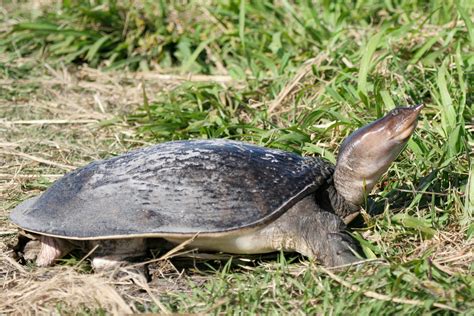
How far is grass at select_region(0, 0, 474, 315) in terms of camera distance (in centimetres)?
317

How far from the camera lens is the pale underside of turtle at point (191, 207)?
3.32m

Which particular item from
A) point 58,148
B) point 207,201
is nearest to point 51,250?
point 207,201

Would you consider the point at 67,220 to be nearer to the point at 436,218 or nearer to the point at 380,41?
the point at 436,218

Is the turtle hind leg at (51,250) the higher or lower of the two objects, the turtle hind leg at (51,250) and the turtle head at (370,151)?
the lower

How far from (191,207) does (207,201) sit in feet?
0.22

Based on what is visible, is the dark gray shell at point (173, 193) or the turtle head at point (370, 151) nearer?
the dark gray shell at point (173, 193)

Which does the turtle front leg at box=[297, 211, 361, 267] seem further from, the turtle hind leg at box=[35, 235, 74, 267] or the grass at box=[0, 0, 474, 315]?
the turtle hind leg at box=[35, 235, 74, 267]

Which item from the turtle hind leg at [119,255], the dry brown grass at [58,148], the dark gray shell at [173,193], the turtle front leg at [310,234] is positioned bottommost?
the dry brown grass at [58,148]

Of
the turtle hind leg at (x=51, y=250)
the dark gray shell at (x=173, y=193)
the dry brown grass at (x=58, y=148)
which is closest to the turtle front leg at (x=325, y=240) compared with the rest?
the dark gray shell at (x=173, y=193)

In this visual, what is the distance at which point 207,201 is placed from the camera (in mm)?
3357

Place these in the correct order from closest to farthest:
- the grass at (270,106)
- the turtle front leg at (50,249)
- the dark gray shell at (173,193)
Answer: the grass at (270,106) → the dark gray shell at (173,193) → the turtle front leg at (50,249)

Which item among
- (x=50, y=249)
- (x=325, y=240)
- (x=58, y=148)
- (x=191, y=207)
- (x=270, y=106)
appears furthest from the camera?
(x=270, y=106)

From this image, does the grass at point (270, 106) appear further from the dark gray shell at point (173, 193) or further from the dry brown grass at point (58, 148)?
the dark gray shell at point (173, 193)

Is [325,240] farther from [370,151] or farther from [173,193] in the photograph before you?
[173,193]
